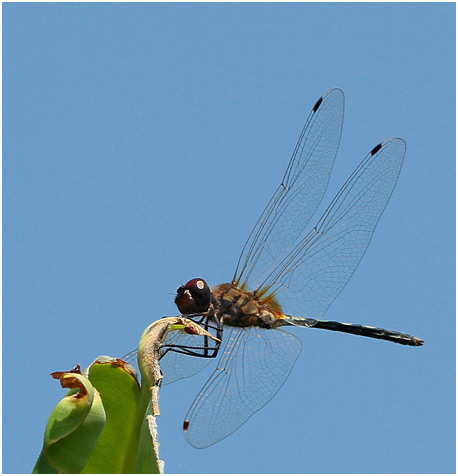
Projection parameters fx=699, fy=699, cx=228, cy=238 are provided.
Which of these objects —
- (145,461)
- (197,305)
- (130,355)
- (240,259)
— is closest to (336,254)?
(240,259)

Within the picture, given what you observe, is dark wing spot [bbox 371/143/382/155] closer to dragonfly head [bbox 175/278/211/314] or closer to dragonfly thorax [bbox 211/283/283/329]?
dragonfly thorax [bbox 211/283/283/329]

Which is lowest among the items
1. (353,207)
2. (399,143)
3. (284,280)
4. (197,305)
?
(197,305)

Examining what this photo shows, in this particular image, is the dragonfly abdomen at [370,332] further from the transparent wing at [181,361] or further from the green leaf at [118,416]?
the green leaf at [118,416]

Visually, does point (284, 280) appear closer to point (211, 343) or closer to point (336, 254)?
point (336, 254)

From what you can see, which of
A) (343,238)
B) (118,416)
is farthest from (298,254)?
(118,416)

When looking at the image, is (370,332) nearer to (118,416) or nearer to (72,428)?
(118,416)
